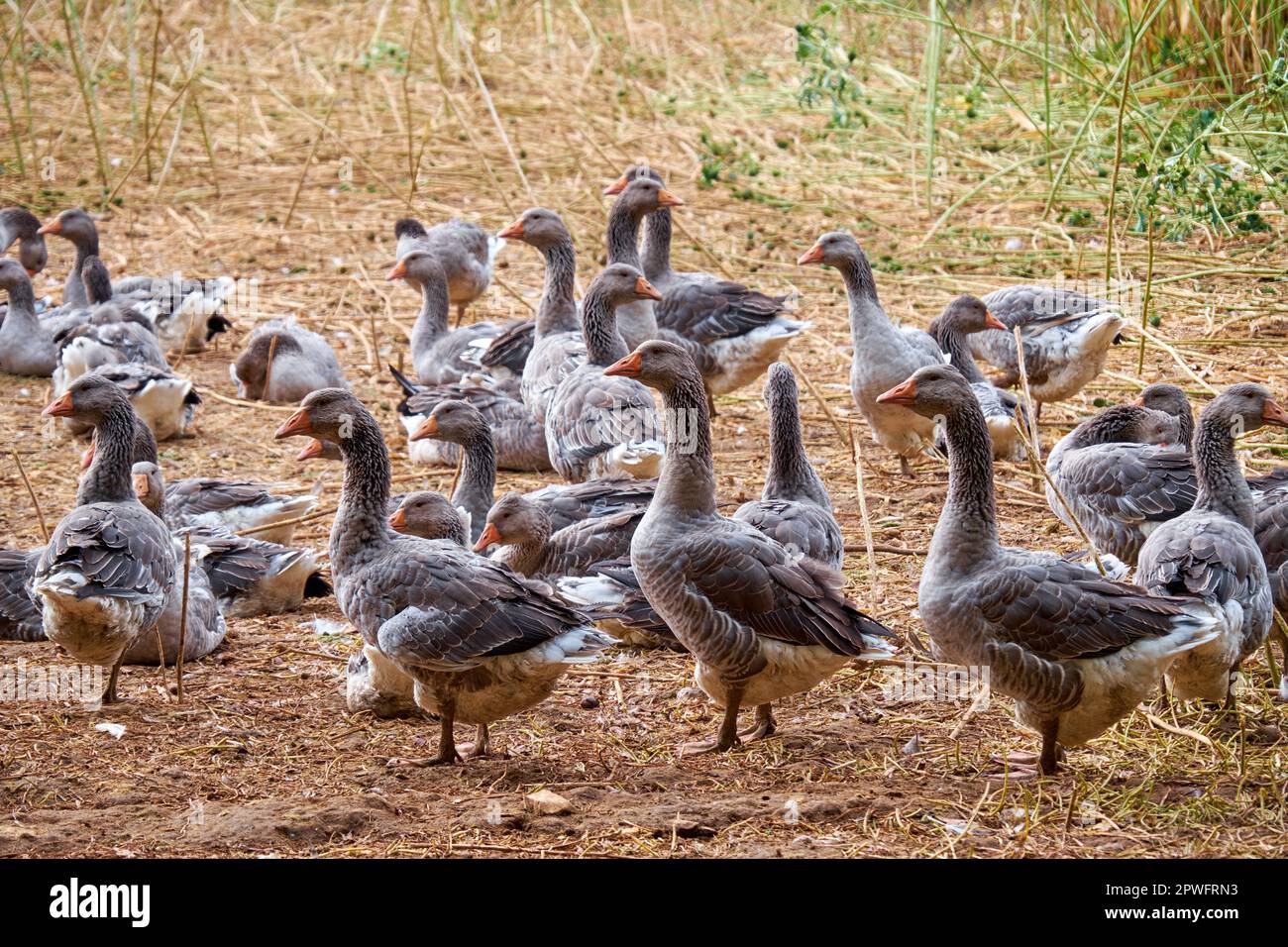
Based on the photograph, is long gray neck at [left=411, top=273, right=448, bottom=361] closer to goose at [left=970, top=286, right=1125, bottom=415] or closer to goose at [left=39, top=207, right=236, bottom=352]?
goose at [left=39, top=207, right=236, bottom=352]

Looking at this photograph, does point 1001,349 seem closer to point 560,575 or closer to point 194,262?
point 560,575

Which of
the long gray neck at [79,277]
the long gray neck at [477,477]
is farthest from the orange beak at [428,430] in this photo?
the long gray neck at [79,277]

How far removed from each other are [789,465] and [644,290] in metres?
2.39

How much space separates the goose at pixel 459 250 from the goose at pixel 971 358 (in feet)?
14.3

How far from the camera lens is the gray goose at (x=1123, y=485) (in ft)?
23.0

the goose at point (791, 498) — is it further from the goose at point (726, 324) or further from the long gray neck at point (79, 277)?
the long gray neck at point (79, 277)

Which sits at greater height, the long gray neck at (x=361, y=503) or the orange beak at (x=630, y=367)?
the orange beak at (x=630, y=367)

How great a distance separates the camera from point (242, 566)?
739 centimetres

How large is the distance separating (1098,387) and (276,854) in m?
7.41

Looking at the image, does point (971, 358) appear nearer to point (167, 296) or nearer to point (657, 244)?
point (657, 244)

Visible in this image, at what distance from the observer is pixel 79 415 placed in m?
7.01

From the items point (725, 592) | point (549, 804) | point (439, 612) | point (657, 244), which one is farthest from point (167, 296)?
point (549, 804)

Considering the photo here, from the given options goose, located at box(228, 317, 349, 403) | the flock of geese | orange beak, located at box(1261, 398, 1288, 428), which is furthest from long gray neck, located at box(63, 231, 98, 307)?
orange beak, located at box(1261, 398, 1288, 428)
